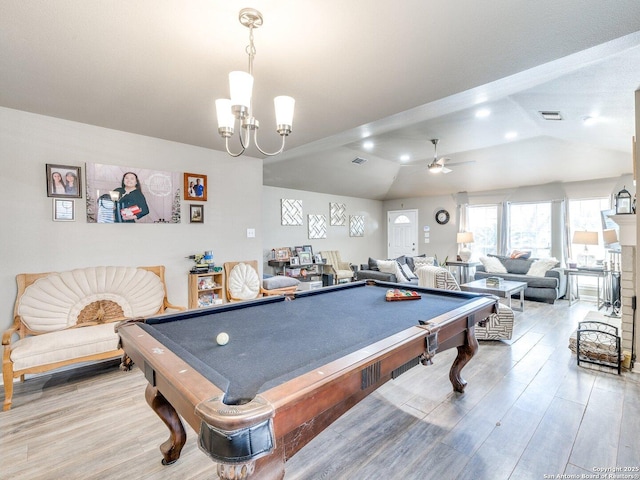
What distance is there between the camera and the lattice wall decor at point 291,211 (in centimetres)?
722

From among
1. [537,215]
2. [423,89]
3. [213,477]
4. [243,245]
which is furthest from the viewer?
[537,215]

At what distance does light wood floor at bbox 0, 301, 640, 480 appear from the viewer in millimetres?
1707

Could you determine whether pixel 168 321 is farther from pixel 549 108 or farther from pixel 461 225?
pixel 461 225

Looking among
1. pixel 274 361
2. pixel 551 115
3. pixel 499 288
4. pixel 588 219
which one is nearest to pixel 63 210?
pixel 274 361

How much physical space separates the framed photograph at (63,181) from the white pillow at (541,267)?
24.1 feet

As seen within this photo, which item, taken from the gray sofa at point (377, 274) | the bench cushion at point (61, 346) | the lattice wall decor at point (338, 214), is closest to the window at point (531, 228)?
the gray sofa at point (377, 274)

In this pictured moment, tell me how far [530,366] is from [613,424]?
93 centimetres

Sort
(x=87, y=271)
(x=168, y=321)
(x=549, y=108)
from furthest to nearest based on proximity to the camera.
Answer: (x=549, y=108) < (x=87, y=271) < (x=168, y=321)

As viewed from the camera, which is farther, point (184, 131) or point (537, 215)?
point (537, 215)

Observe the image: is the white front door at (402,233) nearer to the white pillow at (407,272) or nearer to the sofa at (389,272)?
the sofa at (389,272)

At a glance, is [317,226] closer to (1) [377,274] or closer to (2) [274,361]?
(1) [377,274]

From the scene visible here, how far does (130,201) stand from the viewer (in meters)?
3.42

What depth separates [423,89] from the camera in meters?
2.43

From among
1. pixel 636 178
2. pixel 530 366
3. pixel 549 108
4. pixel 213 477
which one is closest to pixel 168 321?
pixel 213 477
